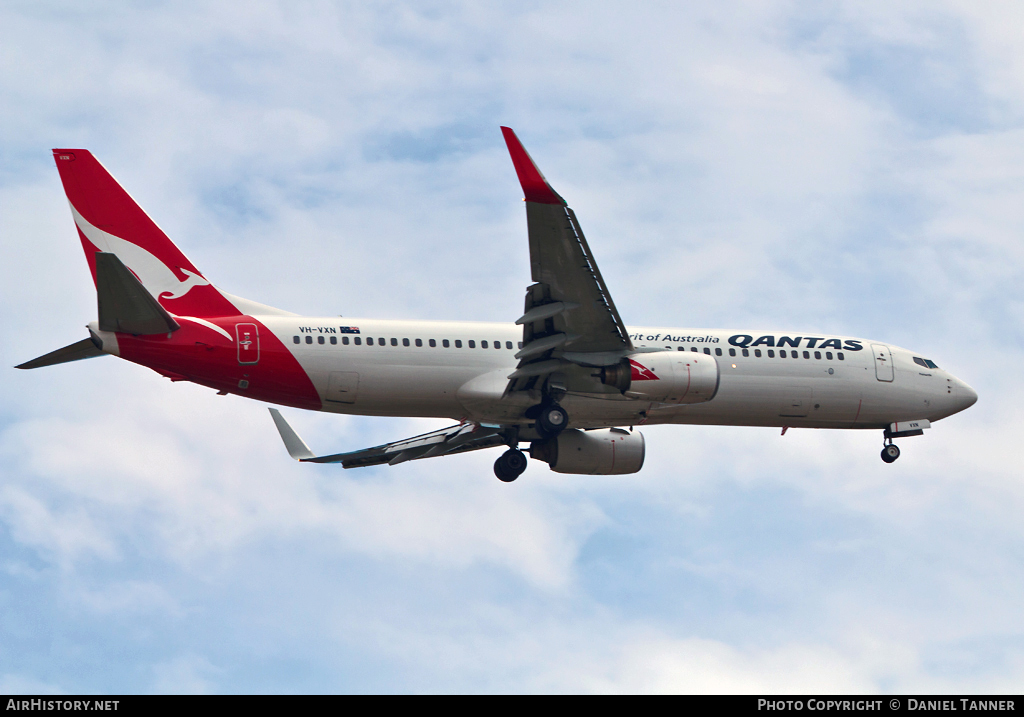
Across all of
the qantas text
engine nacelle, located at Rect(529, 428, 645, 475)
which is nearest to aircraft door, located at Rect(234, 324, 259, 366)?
engine nacelle, located at Rect(529, 428, 645, 475)

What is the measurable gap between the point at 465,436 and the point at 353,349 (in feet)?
21.8

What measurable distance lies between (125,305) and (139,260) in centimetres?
390

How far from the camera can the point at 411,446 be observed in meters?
36.0

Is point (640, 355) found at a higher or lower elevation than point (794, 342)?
lower

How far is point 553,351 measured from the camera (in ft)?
97.6

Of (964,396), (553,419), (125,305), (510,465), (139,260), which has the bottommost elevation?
(510,465)

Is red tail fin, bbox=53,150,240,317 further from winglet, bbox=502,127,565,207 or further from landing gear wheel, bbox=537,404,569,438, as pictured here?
winglet, bbox=502,127,565,207

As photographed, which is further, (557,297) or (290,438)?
(290,438)

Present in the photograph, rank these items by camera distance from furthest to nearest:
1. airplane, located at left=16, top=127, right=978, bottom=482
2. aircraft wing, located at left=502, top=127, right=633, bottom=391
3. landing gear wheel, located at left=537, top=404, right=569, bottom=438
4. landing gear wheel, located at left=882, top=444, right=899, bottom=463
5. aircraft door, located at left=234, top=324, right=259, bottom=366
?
landing gear wheel, located at left=882, top=444, right=899, bottom=463 < landing gear wheel, located at left=537, top=404, right=569, bottom=438 < aircraft door, located at left=234, top=324, right=259, bottom=366 < airplane, located at left=16, top=127, right=978, bottom=482 < aircraft wing, located at left=502, top=127, right=633, bottom=391

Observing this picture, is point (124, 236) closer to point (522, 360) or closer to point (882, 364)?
point (522, 360)

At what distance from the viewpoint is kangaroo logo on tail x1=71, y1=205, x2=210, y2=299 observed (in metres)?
30.7

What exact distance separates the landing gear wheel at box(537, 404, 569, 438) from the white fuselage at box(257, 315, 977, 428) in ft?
1.03

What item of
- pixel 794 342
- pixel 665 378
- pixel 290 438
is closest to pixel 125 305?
pixel 290 438
